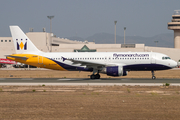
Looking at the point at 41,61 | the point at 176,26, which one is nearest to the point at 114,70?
the point at 41,61

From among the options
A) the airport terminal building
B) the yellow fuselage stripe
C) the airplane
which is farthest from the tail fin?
the airport terminal building

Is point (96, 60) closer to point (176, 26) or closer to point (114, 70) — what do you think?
point (114, 70)

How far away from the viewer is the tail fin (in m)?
43.1

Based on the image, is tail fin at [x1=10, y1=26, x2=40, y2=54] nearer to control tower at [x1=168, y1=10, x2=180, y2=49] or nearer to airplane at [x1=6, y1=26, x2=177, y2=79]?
airplane at [x1=6, y1=26, x2=177, y2=79]

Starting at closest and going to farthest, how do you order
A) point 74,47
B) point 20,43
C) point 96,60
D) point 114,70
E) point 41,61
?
point 114,70 → point 96,60 → point 41,61 → point 20,43 → point 74,47

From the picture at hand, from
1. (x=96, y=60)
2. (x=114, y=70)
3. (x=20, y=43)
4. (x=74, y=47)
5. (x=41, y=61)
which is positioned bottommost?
(x=114, y=70)

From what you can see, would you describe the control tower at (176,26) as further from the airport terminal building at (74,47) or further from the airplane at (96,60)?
the airplane at (96,60)

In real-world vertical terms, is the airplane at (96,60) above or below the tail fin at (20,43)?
below

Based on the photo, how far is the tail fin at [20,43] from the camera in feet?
141

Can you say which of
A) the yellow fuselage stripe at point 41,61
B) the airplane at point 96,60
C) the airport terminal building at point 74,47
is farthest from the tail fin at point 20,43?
the airport terminal building at point 74,47

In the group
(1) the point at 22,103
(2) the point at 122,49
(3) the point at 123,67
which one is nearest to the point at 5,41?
(2) the point at 122,49

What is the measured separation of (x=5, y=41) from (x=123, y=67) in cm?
10136

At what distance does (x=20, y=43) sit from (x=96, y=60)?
1274 centimetres

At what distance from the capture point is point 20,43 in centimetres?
4322
